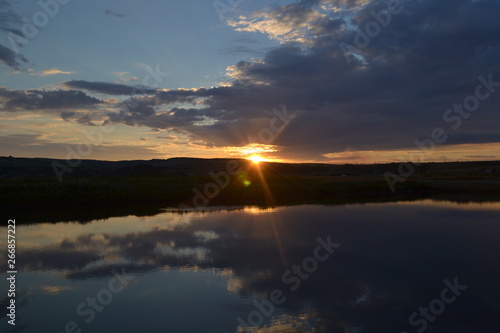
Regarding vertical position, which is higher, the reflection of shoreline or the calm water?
the reflection of shoreline

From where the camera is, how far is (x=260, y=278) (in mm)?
11039

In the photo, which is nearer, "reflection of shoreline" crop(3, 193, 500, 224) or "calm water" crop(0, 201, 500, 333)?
"calm water" crop(0, 201, 500, 333)

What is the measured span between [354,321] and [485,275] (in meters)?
5.68

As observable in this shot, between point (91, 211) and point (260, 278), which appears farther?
point (91, 211)

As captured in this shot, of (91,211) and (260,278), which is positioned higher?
(91,211)

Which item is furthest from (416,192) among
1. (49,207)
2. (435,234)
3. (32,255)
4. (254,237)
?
(32,255)

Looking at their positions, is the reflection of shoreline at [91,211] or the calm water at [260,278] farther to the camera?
the reflection of shoreline at [91,211]

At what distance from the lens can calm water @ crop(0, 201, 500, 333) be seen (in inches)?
323

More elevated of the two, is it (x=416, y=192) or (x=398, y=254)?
(x=416, y=192)

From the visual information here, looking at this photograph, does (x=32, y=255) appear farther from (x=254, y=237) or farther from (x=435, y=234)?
(x=435, y=234)

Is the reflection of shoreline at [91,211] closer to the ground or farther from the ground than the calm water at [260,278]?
farther from the ground

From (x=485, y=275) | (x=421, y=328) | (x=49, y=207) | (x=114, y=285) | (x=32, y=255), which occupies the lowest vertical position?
(x=421, y=328)

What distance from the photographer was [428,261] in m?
12.8

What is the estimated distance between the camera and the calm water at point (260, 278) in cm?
820
